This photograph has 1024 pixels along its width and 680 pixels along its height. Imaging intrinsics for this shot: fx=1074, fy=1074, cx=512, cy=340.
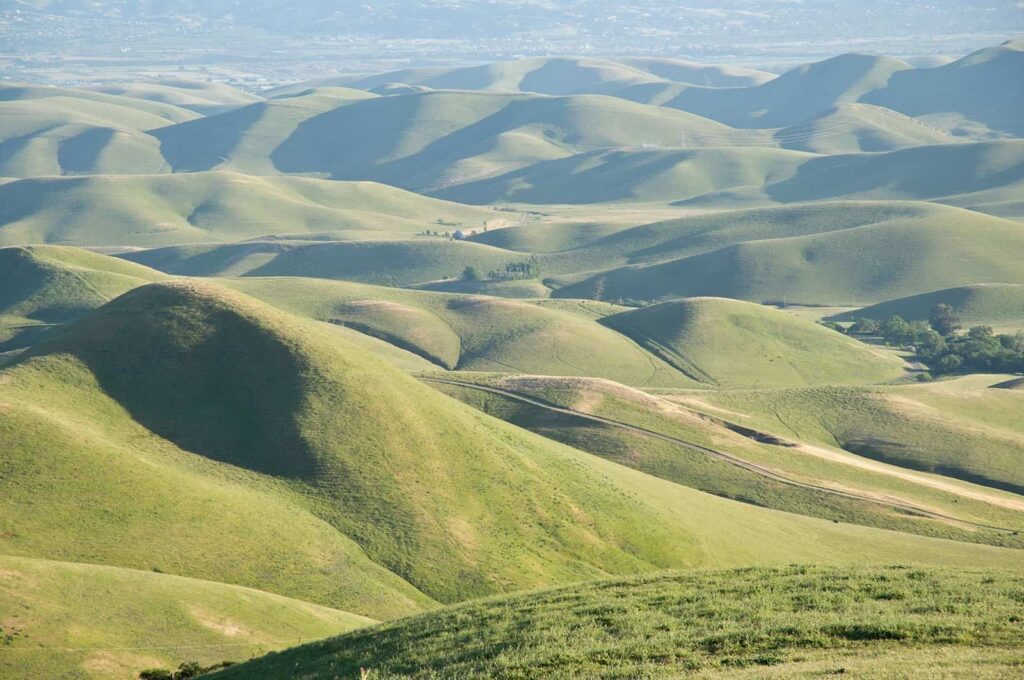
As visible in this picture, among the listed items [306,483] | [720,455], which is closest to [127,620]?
[306,483]

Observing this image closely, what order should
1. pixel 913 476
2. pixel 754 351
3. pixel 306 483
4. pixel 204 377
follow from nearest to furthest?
pixel 306 483 < pixel 204 377 < pixel 913 476 < pixel 754 351

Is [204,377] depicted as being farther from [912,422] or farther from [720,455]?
[912,422]

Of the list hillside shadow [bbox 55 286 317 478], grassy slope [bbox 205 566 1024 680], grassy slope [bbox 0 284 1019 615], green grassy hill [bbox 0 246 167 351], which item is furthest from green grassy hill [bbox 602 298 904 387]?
grassy slope [bbox 205 566 1024 680]

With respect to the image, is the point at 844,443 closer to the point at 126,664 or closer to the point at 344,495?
the point at 344,495

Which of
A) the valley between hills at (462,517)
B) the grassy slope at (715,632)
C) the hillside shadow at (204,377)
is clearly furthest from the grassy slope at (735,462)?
the grassy slope at (715,632)

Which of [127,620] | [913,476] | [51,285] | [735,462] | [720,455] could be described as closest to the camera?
[127,620]

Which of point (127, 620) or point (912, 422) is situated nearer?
point (127, 620)
